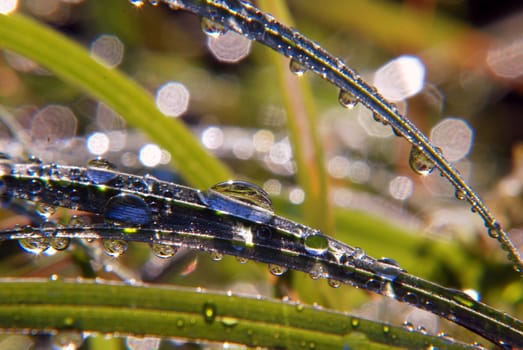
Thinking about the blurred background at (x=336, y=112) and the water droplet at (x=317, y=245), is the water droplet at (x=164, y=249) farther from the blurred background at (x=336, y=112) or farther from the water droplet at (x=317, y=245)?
the blurred background at (x=336, y=112)

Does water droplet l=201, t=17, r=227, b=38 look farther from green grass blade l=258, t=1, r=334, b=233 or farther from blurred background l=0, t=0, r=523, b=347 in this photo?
blurred background l=0, t=0, r=523, b=347

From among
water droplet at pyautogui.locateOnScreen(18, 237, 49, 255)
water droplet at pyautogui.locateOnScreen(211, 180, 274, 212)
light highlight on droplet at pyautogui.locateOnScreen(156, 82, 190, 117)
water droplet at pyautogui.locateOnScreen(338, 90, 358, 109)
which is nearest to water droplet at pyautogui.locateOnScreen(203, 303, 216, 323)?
water droplet at pyautogui.locateOnScreen(211, 180, 274, 212)

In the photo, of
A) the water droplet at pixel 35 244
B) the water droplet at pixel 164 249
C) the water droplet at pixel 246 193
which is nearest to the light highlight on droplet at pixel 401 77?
the water droplet at pixel 246 193

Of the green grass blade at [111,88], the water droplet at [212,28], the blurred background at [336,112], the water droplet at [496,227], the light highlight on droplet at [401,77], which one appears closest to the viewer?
the water droplet at [496,227]

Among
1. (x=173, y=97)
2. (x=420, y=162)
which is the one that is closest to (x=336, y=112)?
(x=173, y=97)

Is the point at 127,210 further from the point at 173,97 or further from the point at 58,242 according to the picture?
the point at 173,97

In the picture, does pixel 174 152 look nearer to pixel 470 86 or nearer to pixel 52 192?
pixel 52 192

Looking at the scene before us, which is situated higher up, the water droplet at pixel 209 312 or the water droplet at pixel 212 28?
the water droplet at pixel 212 28
